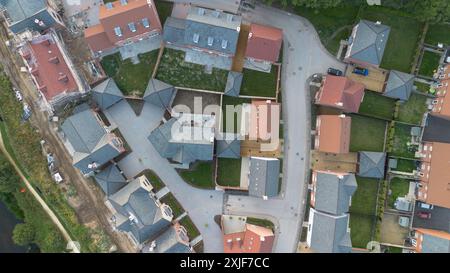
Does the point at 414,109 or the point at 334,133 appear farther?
the point at 414,109

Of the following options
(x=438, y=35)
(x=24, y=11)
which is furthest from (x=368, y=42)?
(x=24, y=11)

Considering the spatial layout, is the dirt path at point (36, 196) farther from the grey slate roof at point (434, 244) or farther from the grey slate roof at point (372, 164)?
the grey slate roof at point (434, 244)

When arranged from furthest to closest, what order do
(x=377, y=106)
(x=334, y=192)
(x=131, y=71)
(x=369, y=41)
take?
(x=377, y=106)
(x=131, y=71)
(x=334, y=192)
(x=369, y=41)

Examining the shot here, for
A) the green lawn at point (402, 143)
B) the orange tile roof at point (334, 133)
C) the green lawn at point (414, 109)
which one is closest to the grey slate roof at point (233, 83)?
the orange tile roof at point (334, 133)

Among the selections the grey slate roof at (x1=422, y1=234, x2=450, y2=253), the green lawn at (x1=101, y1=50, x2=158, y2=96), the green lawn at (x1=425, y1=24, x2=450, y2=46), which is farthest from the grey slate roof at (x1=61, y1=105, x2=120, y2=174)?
the green lawn at (x1=425, y1=24, x2=450, y2=46)

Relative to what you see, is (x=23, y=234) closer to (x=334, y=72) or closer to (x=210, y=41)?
(x=210, y=41)

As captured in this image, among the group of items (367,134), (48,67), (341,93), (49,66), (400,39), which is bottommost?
(367,134)

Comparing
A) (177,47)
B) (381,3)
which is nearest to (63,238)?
(177,47)
